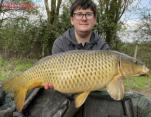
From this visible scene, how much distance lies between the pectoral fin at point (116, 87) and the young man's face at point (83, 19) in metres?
0.56

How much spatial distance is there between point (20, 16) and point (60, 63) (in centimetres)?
1040

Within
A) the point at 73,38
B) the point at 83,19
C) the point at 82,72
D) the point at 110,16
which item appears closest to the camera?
the point at 82,72

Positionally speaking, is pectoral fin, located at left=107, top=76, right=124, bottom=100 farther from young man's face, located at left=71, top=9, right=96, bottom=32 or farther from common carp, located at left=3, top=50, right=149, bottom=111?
young man's face, located at left=71, top=9, right=96, bottom=32

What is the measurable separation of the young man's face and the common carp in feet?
1.53

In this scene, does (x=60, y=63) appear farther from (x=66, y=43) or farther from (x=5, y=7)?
(x=5, y=7)

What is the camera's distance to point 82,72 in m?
2.53

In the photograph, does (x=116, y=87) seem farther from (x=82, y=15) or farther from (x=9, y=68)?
(x=9, y=68)

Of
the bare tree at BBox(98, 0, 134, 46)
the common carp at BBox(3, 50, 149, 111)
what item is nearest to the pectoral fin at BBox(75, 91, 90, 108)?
the common carp at BBox(3, 50, 149, 111)

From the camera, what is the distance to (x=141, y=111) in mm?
3104

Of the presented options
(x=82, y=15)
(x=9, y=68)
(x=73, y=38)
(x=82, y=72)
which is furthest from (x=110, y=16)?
(x=82, y=72)

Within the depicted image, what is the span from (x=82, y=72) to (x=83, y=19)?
0.58 meters

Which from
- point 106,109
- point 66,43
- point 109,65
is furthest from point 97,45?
point 109,65

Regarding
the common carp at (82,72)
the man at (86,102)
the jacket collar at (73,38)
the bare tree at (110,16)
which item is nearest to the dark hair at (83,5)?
the man at (86,102)

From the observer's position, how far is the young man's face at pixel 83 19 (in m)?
3.01
